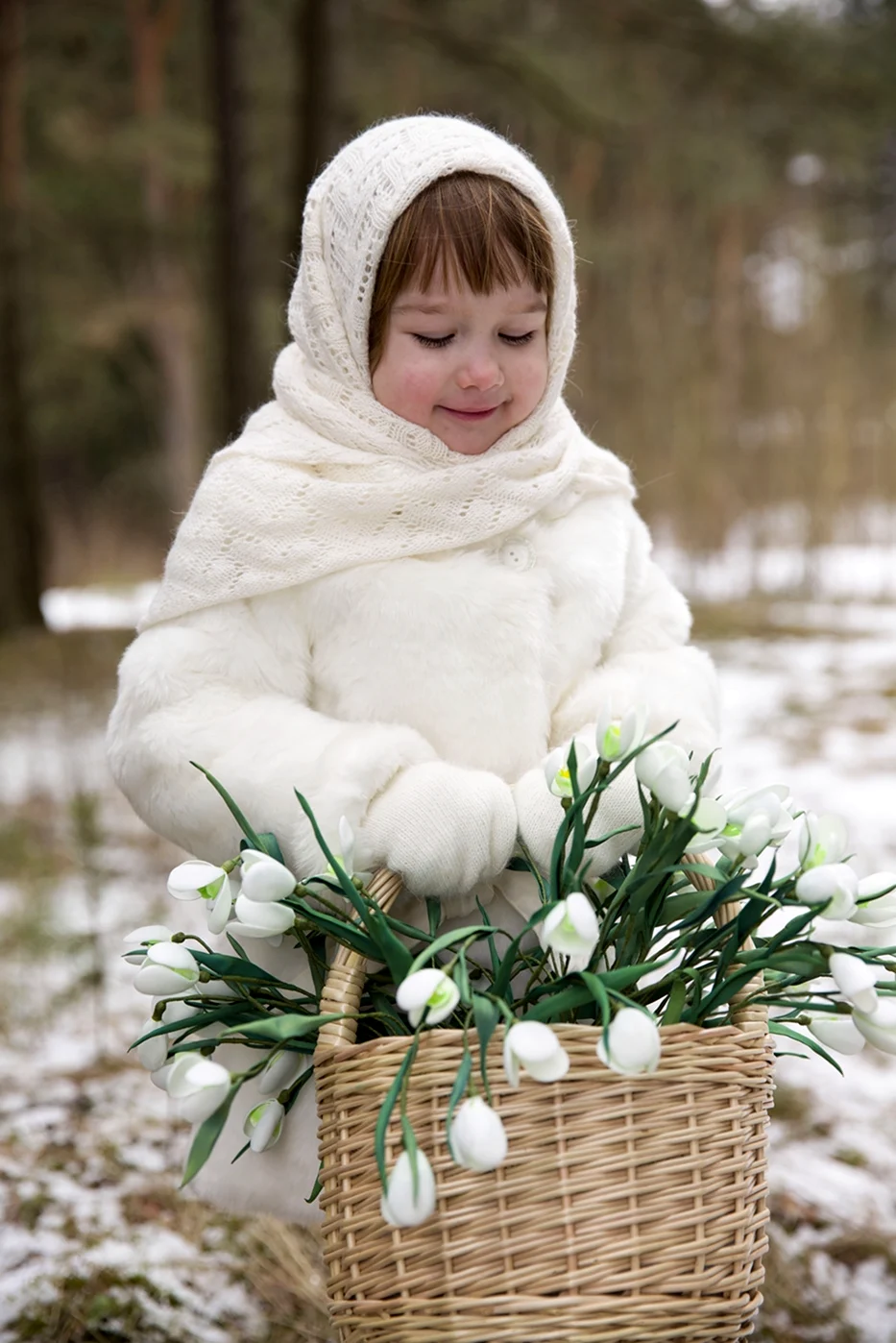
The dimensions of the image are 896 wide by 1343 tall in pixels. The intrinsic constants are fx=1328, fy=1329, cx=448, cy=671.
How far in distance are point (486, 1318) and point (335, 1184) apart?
19 cm

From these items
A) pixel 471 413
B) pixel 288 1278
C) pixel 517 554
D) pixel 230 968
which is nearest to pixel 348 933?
pixel 230 968

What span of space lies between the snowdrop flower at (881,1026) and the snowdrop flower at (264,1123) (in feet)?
2.02

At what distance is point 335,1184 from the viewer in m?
1.29

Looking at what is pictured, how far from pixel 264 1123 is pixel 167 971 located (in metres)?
0.21

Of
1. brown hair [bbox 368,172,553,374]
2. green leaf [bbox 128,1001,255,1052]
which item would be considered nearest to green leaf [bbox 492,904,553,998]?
green leaf [bbox 128,1001,255,1052]

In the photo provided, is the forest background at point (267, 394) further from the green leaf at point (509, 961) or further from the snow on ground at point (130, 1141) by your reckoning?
the green leaf at point (509, 961)

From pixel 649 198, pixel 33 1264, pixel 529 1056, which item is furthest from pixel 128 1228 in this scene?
pixel 649 198

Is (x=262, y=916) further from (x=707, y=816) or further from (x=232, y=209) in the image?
(x=232, y=209)

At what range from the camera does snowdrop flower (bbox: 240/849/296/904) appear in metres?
1.29

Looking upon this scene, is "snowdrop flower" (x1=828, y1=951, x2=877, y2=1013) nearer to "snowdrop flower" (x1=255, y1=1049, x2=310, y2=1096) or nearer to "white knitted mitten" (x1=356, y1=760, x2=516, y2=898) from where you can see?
"white knitted mitten" (x1=356, y1=760, x2=516, y2=898)

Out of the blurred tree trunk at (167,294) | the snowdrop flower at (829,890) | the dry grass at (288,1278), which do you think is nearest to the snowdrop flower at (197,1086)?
the snowdrop flower at (829,890)

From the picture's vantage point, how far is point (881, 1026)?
128cm

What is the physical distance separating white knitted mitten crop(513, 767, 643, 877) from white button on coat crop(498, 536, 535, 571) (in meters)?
0.33

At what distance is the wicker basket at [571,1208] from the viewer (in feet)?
3.94
